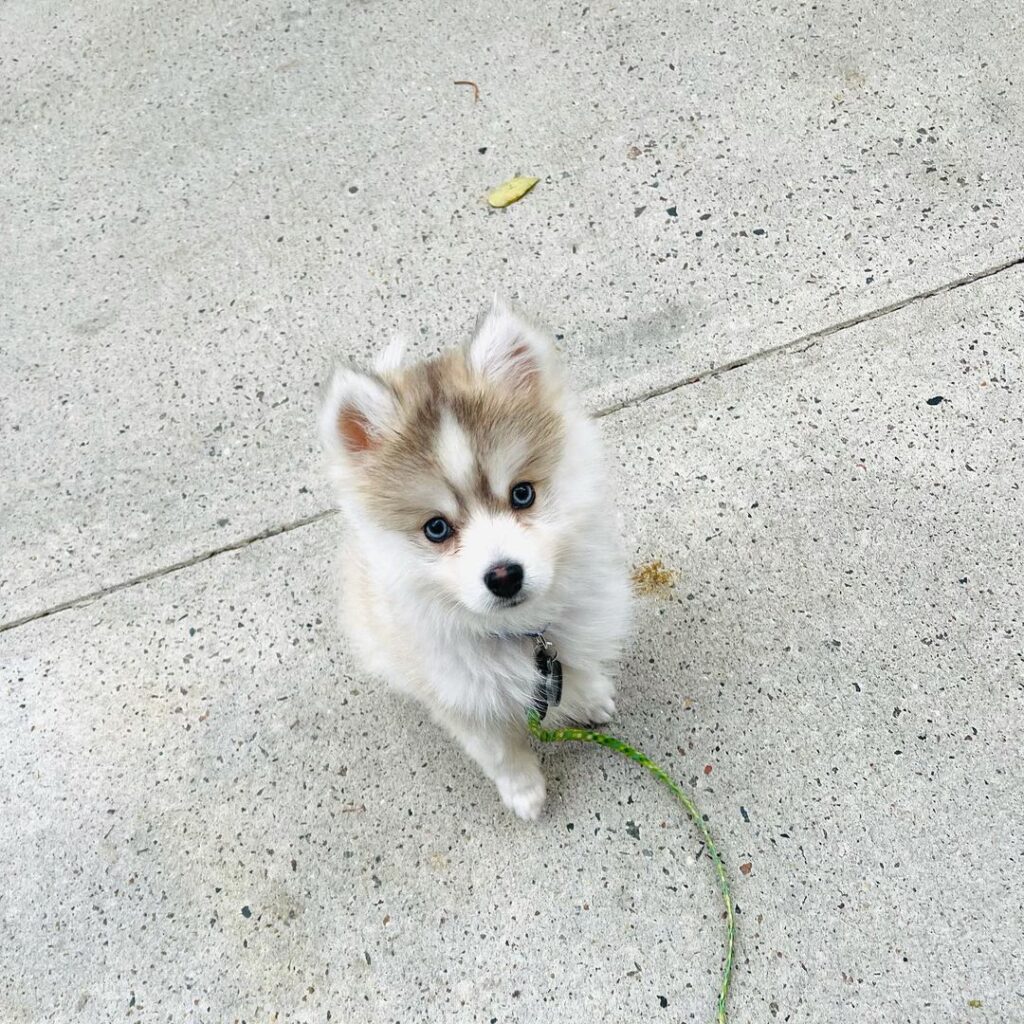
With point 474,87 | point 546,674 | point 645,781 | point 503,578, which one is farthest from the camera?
point 474,87

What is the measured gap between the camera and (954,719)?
2.48 meters

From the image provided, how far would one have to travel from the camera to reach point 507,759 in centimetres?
238

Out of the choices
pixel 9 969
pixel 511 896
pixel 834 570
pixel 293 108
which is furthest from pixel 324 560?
pixel 293 108

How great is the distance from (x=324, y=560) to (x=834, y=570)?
1624mm

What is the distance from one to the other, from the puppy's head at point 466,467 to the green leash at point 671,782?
560 mm

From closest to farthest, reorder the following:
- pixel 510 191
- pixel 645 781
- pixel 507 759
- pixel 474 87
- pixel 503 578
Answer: pixel 503 578 < pixel 507 759 < pixel 645 781 < pixel 510 191 < pixel 474 87

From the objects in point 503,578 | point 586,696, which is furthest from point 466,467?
point 586,696

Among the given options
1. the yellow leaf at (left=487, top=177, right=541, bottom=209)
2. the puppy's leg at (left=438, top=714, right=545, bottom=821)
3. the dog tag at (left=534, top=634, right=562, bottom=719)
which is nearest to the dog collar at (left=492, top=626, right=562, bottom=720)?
the dog tag at (left=534, top=634, right=562, bottom=719)

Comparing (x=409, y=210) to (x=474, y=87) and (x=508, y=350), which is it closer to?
(x=474, y=87)

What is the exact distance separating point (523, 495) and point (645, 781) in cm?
104

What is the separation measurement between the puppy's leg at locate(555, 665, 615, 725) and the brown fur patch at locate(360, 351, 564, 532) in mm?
631

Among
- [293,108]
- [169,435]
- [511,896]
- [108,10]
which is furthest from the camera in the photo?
[108,10]

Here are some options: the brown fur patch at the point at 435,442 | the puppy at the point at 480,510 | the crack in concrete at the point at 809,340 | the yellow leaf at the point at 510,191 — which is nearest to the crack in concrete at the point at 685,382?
the crack in concrete at the point at 809,340

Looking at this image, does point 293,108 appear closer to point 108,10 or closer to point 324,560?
point 108,10
